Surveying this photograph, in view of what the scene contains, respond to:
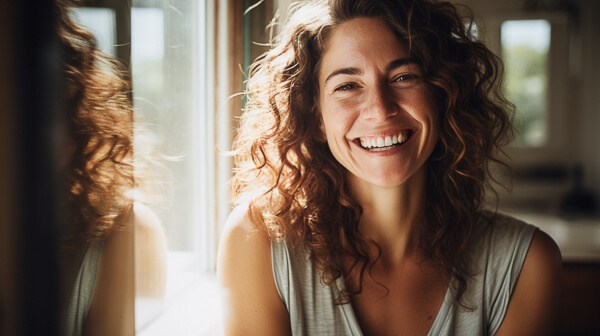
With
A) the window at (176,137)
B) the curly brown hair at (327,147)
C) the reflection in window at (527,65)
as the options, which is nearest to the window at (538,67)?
the reflection in window at (527,65)

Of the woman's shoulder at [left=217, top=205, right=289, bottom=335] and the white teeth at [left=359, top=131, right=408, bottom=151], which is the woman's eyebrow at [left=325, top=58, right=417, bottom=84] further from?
the woman's shoulder at [left=217, top=205, right=289, bottom=335]

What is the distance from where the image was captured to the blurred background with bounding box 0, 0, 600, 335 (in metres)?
0.37

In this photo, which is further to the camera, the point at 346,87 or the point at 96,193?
the point at 346,87

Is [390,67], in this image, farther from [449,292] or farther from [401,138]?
[449,292]

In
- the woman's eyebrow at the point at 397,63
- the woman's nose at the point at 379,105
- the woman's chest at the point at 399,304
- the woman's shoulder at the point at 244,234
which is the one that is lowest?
the woman's chest at the point at 399,304

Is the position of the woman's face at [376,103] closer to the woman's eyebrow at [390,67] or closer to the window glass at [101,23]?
the woman's eyebrow at [390,67]

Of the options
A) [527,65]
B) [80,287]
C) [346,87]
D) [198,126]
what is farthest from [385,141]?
[527,65]

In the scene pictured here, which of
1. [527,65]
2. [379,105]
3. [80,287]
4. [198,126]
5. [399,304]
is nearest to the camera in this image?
[80,287]

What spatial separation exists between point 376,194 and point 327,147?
0.17 metres

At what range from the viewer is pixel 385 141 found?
36.2 inches

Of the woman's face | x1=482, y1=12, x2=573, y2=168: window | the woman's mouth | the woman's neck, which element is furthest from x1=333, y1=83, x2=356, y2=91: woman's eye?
x1=482, y1=12, x2=573, y2=168: window

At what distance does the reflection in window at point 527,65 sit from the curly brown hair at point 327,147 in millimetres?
1693

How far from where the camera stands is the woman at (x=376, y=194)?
0.92m

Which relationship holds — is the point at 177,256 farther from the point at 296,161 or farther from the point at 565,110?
the point at 565,110
